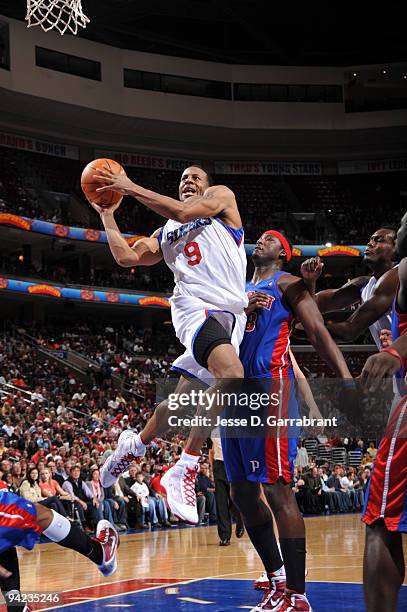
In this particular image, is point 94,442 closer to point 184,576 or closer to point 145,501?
point 145,501

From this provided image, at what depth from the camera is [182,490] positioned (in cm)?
510

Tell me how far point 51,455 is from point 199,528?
9.73 feet

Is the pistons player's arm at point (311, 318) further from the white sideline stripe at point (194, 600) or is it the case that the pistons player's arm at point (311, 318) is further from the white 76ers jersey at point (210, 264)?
the white sideline stripe at point (194, 600)

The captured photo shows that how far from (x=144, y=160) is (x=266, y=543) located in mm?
32642

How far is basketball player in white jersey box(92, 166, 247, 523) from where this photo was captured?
16.7 feet

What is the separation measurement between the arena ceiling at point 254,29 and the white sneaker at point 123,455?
27471 millimetres

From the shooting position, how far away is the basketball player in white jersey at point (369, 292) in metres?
4.88

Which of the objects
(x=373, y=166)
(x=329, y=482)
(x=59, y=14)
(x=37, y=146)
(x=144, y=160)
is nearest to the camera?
A: (x=59, y=14)

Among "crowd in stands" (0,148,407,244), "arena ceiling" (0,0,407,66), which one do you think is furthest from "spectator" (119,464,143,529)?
"arena ceiling" (0,0,407,66)

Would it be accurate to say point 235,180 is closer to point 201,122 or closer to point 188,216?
point 201,122

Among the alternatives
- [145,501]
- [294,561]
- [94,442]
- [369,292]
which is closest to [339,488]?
[94,442]

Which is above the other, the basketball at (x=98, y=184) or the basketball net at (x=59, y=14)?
the basketball net at (x=59, y=14)

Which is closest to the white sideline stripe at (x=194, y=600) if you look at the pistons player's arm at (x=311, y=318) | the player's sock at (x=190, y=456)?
the player's sock at (x=190, y=456)

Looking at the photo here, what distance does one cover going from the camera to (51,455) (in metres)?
14.6
